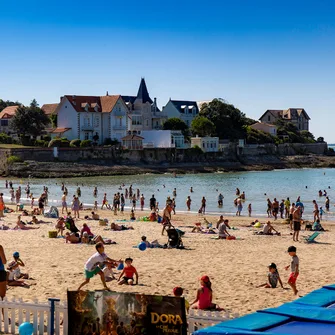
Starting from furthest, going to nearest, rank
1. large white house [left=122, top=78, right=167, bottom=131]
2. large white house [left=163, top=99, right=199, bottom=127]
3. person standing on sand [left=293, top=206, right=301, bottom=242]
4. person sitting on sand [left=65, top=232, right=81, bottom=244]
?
large white house [left=163, top=99, right=199, bottom=127] < large white house [left=122, top=78, right=167, bottom=131] < person standing on sand [left=293, top=206, right=301, bottom=242] < person sitting on sand [left=65, top=232, right=81, bottom=244]

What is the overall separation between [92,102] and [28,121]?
930 centimetres

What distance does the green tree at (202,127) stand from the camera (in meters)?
103

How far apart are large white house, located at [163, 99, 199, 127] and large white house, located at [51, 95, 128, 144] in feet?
81.5

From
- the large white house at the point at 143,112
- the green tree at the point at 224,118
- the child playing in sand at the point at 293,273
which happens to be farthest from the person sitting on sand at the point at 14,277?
the green tree at the point at 224,118

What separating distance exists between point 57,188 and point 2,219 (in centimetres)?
3013

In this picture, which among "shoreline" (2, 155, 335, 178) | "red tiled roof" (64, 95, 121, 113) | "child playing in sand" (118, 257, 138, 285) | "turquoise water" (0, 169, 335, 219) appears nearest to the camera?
"child playing in sand" (118, 257, 138, 285)

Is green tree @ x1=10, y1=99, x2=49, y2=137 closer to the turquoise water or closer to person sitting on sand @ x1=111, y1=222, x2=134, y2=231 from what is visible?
the turquoise water

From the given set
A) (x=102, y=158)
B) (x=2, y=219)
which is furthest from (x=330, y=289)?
(x=102, y=158)

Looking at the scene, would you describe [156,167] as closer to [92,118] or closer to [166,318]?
[92,118]

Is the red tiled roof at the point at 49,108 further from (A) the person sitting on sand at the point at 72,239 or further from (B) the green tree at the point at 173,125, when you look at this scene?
(A) the person sitting on sand at the point at 72,239

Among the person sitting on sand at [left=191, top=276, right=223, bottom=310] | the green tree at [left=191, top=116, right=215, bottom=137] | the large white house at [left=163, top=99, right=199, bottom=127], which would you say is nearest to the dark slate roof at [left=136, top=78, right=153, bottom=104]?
the green tree at [left=191, top=116, right=215, bottom=137]

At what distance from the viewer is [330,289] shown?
8516mm

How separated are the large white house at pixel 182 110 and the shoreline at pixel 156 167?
1715 centimetres

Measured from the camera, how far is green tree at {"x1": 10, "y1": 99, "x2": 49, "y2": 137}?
85312mm
